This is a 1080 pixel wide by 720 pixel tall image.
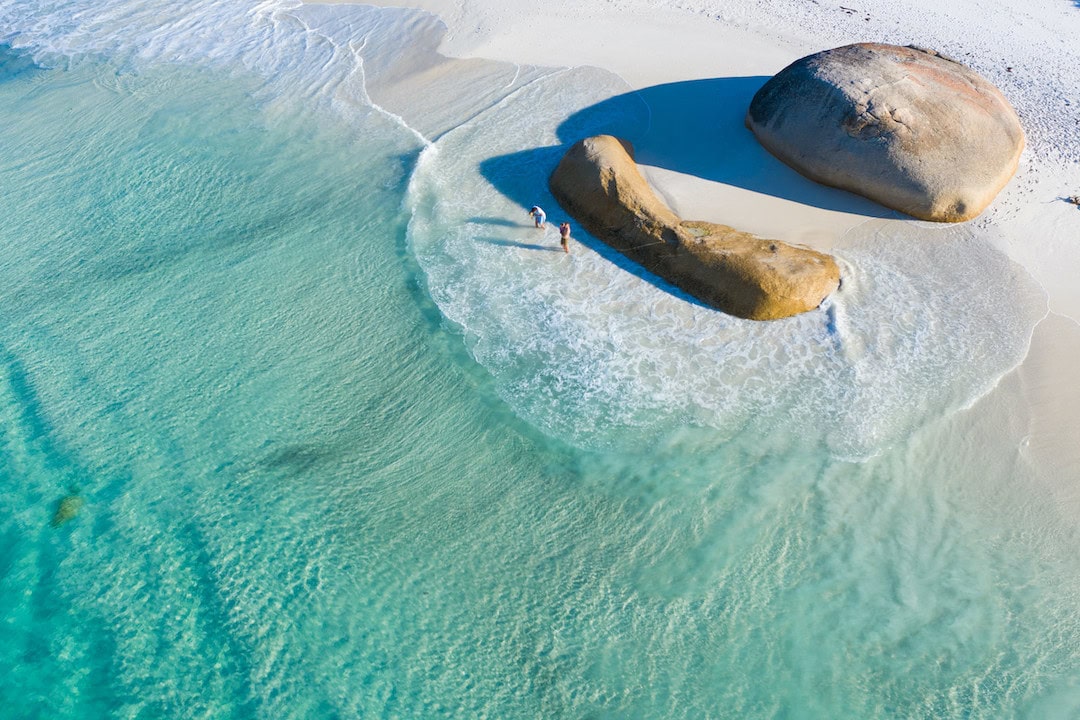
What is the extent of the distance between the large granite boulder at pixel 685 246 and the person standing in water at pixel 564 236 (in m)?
0.65

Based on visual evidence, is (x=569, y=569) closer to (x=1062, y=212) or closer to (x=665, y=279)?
(x=665, y=279)

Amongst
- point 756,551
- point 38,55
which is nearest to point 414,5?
point 38,55

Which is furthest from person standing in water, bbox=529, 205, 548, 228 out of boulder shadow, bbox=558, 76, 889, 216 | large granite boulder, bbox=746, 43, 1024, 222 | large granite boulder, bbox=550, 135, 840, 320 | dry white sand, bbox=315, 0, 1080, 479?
large granite boulder, bbox=746, 43, 1024, 222

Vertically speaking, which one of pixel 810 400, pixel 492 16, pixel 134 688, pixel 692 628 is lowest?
pixel 134 688

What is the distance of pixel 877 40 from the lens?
21.1m

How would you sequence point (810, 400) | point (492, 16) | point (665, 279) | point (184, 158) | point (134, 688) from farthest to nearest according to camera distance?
point (492, 16)
point (184, 158)
point (665, 279)
point (810, 400)
point (134, 688)

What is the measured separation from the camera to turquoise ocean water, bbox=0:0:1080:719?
10.0 meters

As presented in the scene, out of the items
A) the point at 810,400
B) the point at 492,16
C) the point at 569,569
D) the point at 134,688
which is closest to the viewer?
the point at 134,688

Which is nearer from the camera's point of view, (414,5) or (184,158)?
(184,158)

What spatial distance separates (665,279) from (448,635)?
834 centimetres

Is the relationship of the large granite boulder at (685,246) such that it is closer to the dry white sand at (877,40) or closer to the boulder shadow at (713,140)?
the dry white sand at (877,40)

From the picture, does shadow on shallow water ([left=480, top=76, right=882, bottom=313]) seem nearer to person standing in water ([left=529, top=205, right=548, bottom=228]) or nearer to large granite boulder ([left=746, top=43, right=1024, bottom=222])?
person standing in water ([left=529, top=205, right=548, bottom=228])

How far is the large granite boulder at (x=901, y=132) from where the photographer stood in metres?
15.4

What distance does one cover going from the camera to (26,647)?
10.5m
